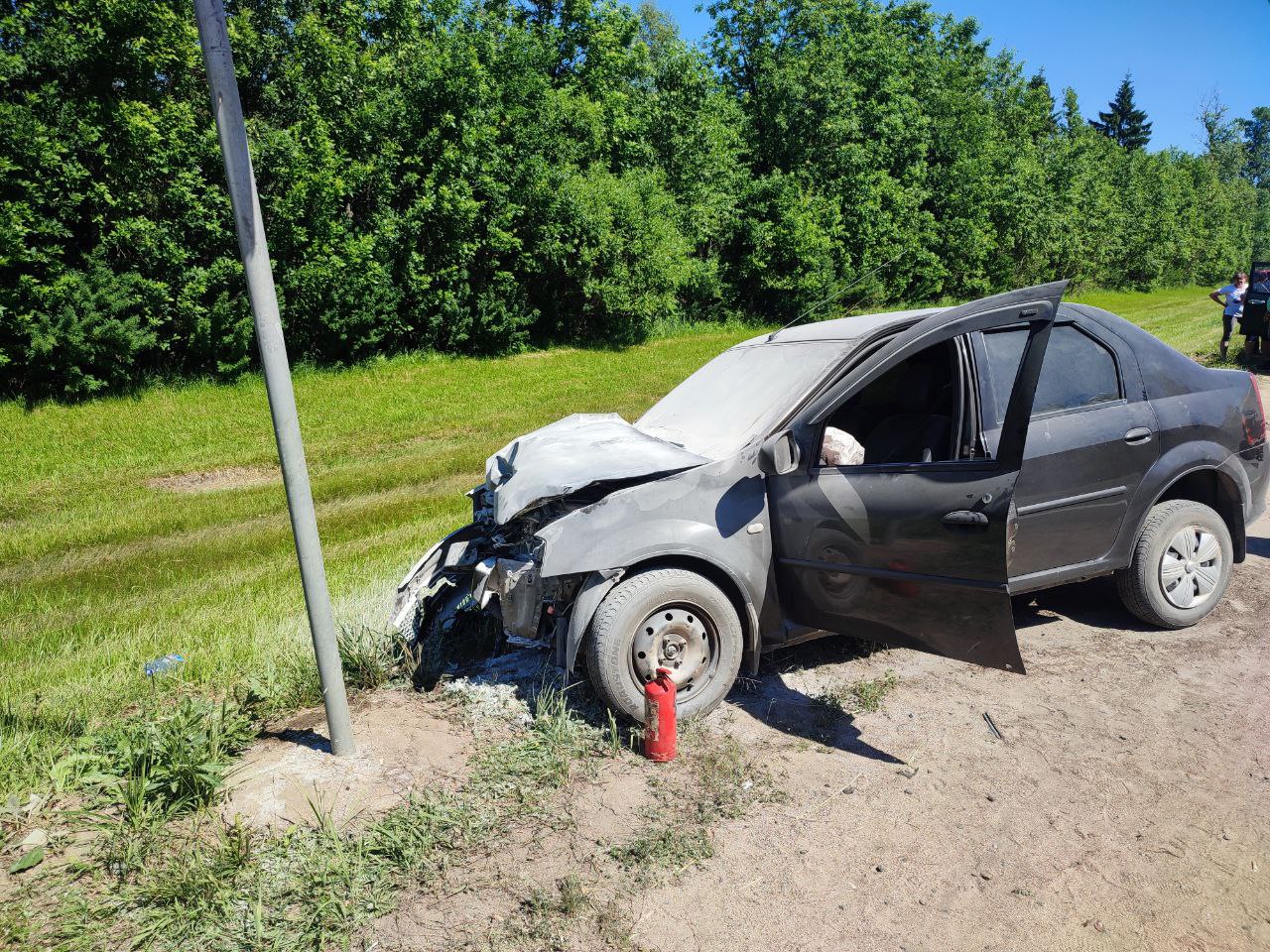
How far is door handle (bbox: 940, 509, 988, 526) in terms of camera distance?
Answer: 13.3ft

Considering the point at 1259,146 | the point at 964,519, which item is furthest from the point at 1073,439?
the point at 1259,146

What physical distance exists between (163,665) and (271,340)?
2.55m

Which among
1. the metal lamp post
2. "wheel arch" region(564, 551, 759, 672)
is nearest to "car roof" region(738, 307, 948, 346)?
"wheel arch" region(564, 551, 759, 672)

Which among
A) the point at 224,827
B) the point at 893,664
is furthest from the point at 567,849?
the point at 893,664

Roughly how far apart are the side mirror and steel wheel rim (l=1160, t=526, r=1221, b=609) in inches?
100

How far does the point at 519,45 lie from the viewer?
21125mm

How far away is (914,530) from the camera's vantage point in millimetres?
4191

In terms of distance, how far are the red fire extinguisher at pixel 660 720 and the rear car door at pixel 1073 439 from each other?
2041 millimetres

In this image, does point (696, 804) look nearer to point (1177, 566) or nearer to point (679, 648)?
point (679, 648)

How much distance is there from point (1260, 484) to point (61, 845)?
6.58 meters

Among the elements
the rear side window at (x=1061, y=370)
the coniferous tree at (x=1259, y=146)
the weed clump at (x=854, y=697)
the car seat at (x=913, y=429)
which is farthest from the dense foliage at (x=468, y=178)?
the coniferous tree at (x=1259, y=146)

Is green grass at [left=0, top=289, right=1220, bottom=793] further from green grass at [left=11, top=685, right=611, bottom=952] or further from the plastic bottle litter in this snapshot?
green grass at [left=11, top=685, right=611, bottom=952]

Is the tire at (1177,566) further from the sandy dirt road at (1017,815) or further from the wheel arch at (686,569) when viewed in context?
the wheel arch at (686,569)

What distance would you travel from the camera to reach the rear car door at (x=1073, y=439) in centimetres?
473
